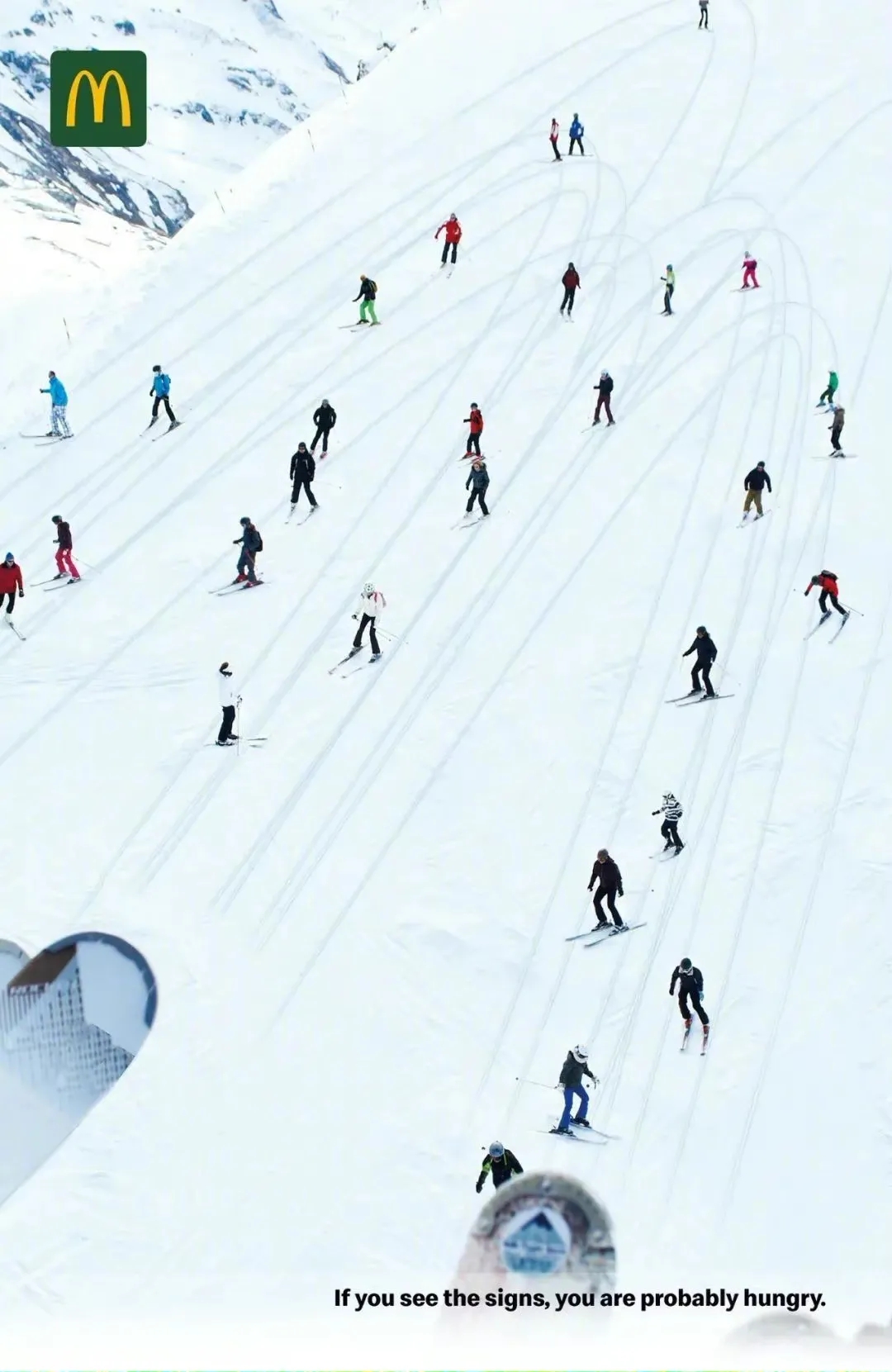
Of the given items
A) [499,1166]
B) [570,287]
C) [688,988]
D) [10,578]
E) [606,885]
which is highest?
[570,287]

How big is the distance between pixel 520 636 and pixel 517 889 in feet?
21.3

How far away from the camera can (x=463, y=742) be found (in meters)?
27.9

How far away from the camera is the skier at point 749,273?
40509 mm

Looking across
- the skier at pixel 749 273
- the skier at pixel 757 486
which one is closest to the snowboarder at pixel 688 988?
the skier at pixel 757 486

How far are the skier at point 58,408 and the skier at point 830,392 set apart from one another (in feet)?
51.9

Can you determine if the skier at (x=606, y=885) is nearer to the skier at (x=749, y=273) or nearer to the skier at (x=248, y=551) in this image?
the skier at (x=248, y=551)

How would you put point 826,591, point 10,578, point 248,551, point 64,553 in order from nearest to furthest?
point 826,591 → point 10,578 → point 248,551 → point 64,553

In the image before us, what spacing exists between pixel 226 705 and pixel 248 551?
4.88 meters

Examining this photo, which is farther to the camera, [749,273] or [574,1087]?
[749,273]

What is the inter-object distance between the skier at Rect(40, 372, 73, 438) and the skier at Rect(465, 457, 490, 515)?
30.8 ft

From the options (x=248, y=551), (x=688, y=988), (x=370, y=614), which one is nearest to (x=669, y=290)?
(x=248, y=551)

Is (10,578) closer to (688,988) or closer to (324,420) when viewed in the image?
(324,420)

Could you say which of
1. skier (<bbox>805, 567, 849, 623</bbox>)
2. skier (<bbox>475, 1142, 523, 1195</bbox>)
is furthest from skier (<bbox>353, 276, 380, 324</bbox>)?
skier (<bbox>475, 1142, 523, 1195</bbox>)

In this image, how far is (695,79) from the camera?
49.9 metres
